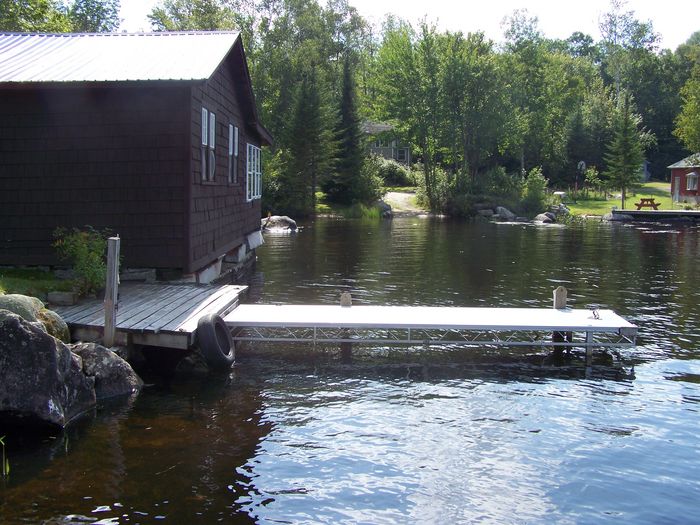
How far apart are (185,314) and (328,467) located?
183 inches

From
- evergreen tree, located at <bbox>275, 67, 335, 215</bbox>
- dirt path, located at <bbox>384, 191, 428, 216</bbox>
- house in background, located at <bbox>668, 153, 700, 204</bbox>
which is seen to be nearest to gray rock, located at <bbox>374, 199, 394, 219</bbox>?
dirt path, located at <bbox>384, 191, 428, 216</bbox>

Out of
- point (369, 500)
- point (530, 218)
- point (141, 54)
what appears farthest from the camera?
point (530, 218)

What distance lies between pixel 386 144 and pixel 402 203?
21.6 m

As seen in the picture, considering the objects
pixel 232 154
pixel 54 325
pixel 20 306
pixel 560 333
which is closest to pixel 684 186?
pixel 232 154

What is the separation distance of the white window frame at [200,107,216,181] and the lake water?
14.8ft

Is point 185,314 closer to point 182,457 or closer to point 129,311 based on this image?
point 129,311

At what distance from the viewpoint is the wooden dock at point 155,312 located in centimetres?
1054

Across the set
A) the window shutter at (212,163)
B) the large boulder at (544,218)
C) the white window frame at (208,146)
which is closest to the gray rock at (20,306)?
the white window frame at (208,146)

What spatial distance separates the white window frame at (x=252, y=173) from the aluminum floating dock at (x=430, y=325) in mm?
8716

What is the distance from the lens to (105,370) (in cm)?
987

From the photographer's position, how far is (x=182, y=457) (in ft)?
26.2

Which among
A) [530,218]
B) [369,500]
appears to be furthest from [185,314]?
[530,218]

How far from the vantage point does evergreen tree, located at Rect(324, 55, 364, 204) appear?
54.3m

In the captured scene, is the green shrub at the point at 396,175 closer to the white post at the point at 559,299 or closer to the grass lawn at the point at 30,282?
the white post at the point at 559,299
